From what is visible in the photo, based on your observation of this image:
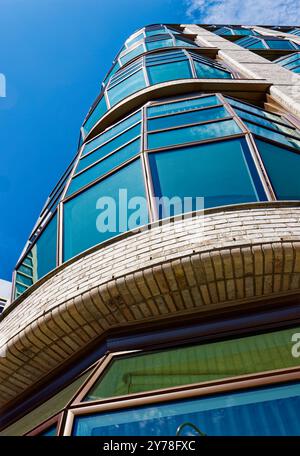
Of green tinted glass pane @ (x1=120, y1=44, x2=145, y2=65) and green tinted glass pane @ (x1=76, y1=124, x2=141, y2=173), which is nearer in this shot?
green tinted glass pane @ (x1=76, y1=124, x2=141, y2=173)

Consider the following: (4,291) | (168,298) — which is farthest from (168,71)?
(4,291)

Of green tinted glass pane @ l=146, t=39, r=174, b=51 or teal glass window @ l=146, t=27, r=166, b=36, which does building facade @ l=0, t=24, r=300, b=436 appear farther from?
teal glass window @ l=146, t=27, r=166, b=36

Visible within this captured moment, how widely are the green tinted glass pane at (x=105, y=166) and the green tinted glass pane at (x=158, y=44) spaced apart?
976cm

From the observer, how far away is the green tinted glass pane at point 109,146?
23.1 feet

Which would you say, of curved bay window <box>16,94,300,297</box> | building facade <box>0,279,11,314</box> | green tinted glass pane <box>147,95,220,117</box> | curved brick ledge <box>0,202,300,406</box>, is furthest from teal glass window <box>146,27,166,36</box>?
curved brick ledge <box>0,202,300,406</box>

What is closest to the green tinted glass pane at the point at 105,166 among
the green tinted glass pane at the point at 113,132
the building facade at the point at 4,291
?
the green tinted glass pane at the point at 113,132

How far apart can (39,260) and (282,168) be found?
3.71 m

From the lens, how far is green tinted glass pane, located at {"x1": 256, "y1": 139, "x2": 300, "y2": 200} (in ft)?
16.4

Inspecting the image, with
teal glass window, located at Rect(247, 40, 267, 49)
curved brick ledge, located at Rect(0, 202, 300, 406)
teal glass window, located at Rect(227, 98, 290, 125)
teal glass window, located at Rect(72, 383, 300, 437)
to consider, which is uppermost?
teal glass window, located at Rect(247, 40, 267, 49)

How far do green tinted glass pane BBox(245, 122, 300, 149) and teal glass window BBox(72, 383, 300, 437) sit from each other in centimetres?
416

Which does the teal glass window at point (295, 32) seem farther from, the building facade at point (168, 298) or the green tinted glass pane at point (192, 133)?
the green tinted glass pane at point (192, 133)

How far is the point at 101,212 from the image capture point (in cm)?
546
